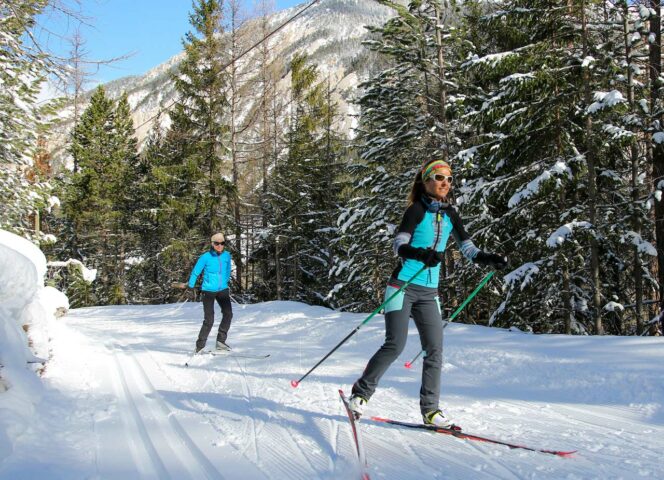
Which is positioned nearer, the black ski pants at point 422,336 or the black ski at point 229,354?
the black ski pants at point 422,336

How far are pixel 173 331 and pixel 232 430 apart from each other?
8.30 meters

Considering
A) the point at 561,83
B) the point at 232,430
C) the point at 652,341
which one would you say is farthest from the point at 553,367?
the point at 561,83

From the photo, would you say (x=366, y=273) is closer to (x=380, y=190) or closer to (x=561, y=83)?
(x=380, y=190)

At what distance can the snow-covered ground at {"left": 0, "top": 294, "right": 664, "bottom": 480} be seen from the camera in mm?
3078

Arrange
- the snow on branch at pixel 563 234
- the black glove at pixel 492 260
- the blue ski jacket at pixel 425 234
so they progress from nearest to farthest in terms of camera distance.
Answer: the black glove at pixel 492 260
the blue ski jacket at pixel 425 234
the snow on branch at pixel 563 234

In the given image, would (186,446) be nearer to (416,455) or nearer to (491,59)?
(416,455)

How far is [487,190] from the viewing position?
36.2 feet

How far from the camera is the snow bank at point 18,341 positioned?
3.87 m

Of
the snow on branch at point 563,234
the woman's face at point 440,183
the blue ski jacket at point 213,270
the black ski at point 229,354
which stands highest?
the woman's face at point 440,183

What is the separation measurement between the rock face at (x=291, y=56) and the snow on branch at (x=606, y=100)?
19.7 feet

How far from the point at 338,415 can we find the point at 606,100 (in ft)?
26.9

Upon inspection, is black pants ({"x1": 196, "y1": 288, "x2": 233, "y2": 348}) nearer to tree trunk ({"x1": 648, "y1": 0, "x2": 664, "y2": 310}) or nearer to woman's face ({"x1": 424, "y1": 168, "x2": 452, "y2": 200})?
woman's face ({"x1": 424, "y1": 168, "x2": 452, "y2": 200})

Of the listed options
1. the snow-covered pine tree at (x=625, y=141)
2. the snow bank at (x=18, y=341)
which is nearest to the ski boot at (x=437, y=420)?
the snow bank at (x=18, y=341)

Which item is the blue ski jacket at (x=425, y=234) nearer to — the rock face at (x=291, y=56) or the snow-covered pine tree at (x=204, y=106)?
the rock face at (x=291, y=56)
